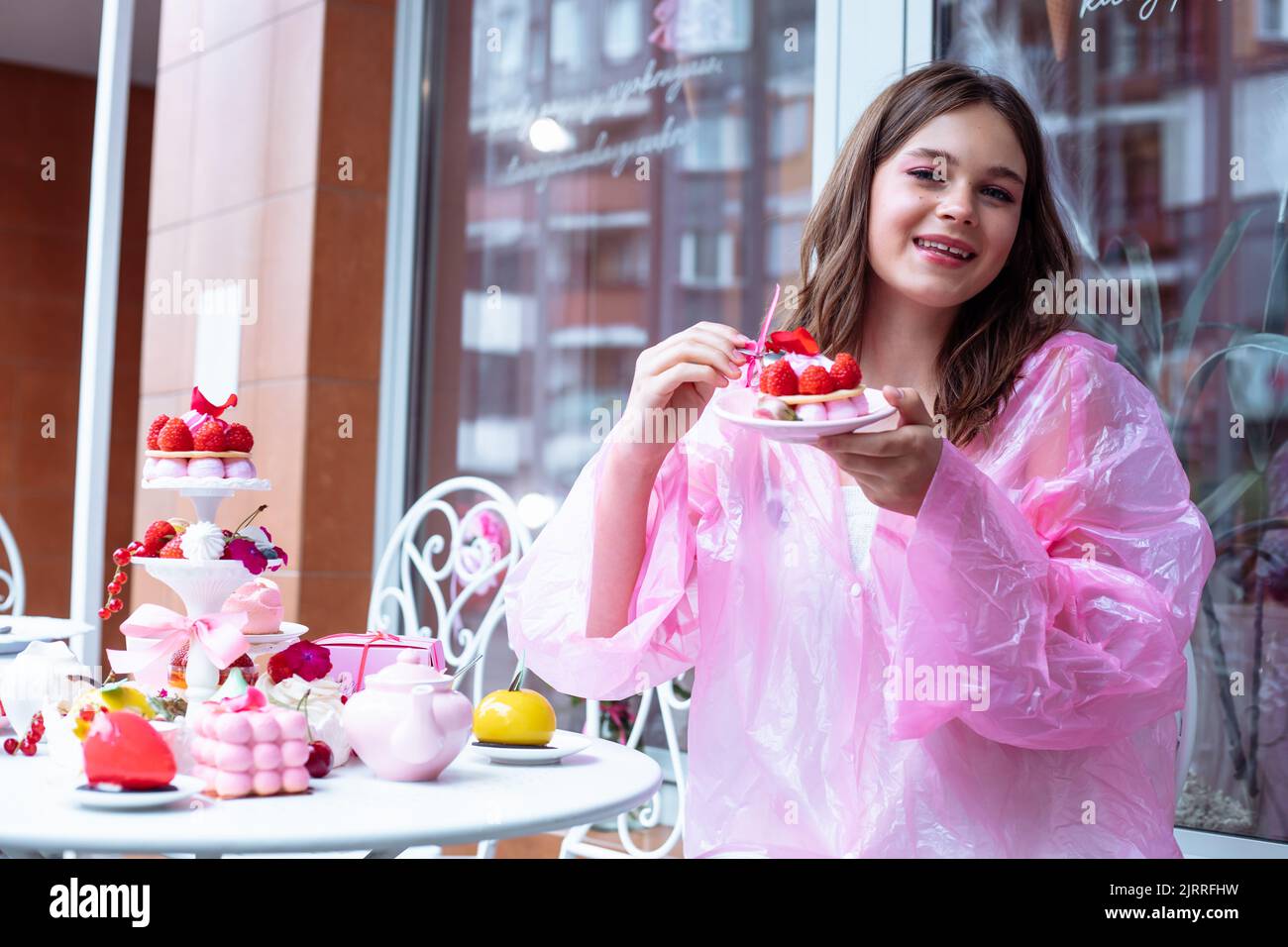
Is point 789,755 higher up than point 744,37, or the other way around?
point 744,37

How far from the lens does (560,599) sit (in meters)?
1.49

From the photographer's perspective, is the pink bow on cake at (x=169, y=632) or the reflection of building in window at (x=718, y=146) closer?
the pink bow on cake at (x=169, y=632)

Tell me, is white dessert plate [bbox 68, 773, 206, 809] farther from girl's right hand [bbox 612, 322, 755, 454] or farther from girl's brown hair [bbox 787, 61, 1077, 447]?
girl's brown hair [bbox 787, 61, 1077, 447]

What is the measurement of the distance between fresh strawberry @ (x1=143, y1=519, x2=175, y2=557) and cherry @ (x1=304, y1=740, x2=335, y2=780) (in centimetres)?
27

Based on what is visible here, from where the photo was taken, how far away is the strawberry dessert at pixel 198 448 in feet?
4.44

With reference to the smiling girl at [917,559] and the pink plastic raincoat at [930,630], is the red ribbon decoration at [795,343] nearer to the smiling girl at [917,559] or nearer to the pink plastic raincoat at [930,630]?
the smiling girl at [917,559]

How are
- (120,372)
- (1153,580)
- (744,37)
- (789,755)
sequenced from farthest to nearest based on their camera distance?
1. (120,372)
2. (744,37)
3. (789,755)
4. (1153,580)

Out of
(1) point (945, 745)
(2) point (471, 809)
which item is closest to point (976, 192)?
(1) point (945, 745)

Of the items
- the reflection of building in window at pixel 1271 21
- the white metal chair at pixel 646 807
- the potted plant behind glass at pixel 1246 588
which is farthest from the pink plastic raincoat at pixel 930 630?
the reflection of building in window at pixel 1271 21

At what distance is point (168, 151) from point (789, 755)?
9.77 feet

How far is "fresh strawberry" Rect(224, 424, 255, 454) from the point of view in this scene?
1.38 m

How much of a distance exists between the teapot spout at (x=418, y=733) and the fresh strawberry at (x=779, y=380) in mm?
416

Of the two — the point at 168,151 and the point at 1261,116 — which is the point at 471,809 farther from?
the point at 168,151

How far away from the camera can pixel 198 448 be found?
1.37m
